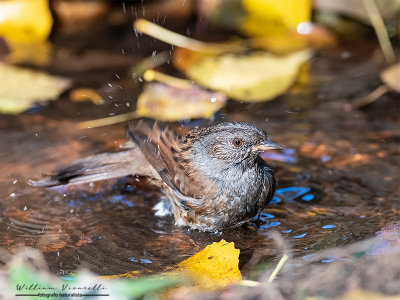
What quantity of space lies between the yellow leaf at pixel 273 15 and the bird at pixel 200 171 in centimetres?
251

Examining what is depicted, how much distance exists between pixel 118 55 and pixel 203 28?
1.15 meters

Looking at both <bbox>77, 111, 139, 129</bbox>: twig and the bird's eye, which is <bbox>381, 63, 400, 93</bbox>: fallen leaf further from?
<bbox>77, 111, 139, 129</bbox>: twig

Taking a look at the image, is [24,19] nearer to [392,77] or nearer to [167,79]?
[167,79]

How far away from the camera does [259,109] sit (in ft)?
18.4

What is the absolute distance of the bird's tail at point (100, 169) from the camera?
4535 mm

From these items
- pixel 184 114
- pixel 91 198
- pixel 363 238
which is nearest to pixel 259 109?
pixel 184 114

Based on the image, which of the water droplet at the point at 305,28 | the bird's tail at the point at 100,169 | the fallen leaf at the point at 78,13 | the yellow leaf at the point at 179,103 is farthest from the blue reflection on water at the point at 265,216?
the fallen leaf at the point at 78,13

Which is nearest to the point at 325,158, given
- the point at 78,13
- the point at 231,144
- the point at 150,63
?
the point at 231,144

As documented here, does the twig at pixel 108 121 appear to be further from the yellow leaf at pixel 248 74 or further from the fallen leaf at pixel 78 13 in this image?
the fallen leaf at pixel 78 13

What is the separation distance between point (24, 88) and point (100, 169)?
146 centimetres

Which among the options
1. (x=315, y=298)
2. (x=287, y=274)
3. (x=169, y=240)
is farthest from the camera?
(x=169, y=240)

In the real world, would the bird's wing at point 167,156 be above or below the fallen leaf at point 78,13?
below

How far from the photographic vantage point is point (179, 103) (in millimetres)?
5332

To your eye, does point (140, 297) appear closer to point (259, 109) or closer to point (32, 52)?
point (259, 109)
